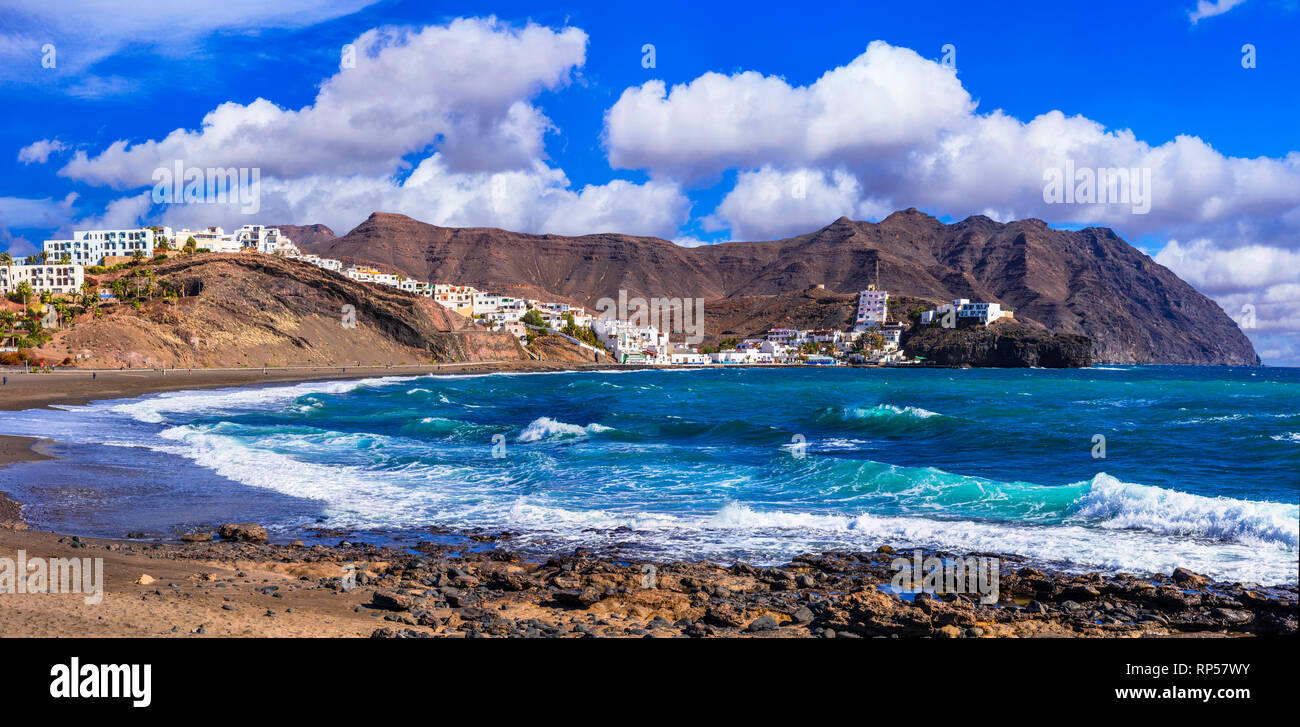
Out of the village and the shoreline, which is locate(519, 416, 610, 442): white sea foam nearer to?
the shoreline

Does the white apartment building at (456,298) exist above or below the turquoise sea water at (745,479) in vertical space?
above

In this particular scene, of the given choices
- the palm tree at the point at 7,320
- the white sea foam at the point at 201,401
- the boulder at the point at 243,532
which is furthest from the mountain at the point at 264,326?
the boulder at the point at 243,532

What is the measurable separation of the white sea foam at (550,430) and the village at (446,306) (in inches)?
2532

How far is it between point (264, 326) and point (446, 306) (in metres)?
48.1

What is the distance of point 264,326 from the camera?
92750mm

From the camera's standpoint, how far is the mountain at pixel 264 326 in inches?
2958

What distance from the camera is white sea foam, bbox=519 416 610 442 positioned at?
28188 mm

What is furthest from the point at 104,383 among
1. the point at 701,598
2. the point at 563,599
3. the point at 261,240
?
the point at 261,240

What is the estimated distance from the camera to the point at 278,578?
382 inches

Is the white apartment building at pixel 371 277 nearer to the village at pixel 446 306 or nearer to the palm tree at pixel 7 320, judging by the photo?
the village at pixel 446 306

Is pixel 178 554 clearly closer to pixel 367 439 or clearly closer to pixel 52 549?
pixel 52 549

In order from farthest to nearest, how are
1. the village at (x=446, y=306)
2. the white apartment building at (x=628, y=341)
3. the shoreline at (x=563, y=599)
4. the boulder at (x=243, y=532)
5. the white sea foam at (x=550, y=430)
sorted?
the white apartment building at (x=628, y=341) < the village at (x=446, y=306) < the white sea foam at (x=550, y=430) < the boulder at (x=243, y=532) < the shoreline at (x=563, y=599)

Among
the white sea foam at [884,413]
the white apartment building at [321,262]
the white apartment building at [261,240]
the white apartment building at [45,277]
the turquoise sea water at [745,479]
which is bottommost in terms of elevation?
the turquoise sea water at [745,479]

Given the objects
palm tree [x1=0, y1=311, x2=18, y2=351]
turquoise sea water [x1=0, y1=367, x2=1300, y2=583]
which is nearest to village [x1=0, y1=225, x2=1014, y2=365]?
palm tree [x1=0, y1=311, x2=18, y2=351]
